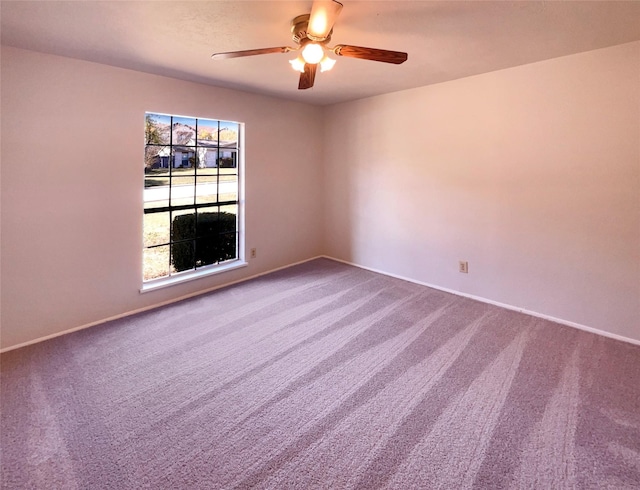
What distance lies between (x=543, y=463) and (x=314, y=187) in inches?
167

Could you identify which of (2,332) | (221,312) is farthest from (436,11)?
(2,332)

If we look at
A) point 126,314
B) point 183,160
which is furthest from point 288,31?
point 126,314

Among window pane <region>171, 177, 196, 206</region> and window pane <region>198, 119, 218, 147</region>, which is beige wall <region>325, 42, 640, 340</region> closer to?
window pane <region>198, 119, 218, 147</region>

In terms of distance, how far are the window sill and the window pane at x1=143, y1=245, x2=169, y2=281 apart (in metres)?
0.08

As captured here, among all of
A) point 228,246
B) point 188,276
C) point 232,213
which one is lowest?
point 188,276

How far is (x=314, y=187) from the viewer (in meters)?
5.20

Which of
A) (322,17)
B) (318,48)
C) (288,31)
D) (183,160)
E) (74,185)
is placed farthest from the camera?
(183,160)

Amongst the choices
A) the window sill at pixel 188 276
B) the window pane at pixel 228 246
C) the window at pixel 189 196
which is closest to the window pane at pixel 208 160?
the window at pixel 189 196

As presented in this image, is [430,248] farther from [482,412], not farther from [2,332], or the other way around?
[2,332]

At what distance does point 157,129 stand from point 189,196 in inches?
30.6

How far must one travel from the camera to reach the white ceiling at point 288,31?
1980mm

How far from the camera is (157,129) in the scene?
3518mm

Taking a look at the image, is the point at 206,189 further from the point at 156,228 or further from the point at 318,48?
the point at 318,48

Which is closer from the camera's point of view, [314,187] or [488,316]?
[488,316]
